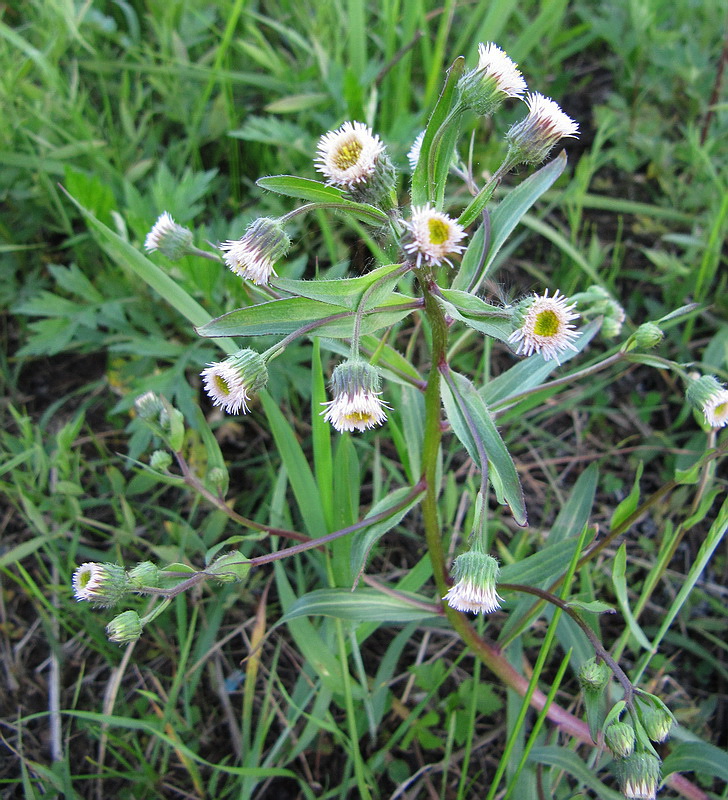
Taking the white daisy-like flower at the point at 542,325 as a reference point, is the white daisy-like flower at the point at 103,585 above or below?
below

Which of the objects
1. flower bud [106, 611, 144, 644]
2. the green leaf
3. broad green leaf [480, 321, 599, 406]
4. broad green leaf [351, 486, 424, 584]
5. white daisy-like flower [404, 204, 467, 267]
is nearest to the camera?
white daisy-like flower [404, 204, 467, 267]

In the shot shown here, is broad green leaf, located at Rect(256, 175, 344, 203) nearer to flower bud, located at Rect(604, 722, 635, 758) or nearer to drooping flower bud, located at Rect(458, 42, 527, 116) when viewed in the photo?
drooping flower bud, located at Rect(458, 42, 527, 116)

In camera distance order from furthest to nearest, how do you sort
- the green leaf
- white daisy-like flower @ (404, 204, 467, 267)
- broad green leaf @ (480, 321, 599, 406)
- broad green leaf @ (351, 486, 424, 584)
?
broad green leaf @ (480, 321, 599, 406) < the green leaf < broad green leaf @ (351, 486, 424, 584) < white daisy-like flower @ (404, 204, 467, 267)

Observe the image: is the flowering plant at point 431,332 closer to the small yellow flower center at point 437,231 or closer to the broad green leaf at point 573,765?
the small yellow flower center at point 437,231

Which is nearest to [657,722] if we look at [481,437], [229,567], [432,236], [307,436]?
[481,437]

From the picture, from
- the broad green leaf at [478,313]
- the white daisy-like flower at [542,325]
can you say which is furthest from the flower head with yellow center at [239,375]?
the white daisy-like flower at [542,325]

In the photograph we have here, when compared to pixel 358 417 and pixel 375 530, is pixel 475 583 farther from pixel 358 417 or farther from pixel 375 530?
pixel 358 417

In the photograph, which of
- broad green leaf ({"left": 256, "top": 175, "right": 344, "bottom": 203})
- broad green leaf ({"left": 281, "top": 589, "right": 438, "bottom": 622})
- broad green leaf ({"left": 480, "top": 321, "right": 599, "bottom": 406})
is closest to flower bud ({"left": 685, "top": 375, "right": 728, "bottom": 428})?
broad green leaf ({"left": 480, "top": 321, "right": 599, "bottom": 406})
